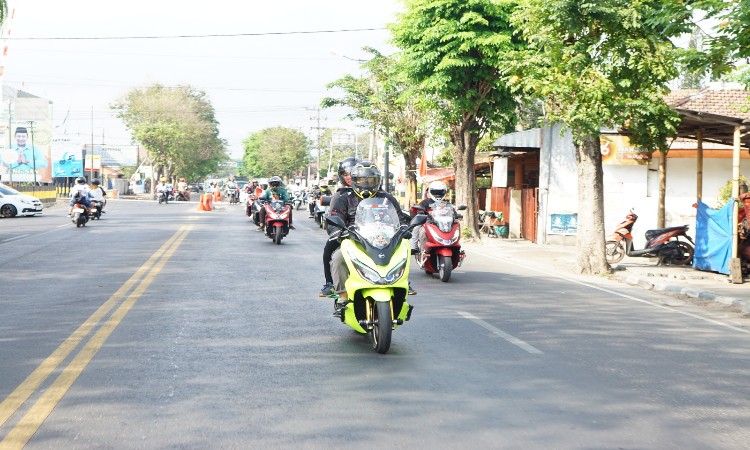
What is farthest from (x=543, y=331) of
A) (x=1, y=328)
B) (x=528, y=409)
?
(x=1, y=328)

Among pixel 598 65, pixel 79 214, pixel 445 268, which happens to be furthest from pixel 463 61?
pixel 79 214

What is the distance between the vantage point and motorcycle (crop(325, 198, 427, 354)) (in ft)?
25.6

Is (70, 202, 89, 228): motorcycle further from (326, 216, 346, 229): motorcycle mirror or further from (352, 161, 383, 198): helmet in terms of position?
(326, 216, 346, 229): motorcycle mirror

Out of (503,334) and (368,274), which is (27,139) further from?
(368,274)

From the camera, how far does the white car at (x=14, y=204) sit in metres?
36.3

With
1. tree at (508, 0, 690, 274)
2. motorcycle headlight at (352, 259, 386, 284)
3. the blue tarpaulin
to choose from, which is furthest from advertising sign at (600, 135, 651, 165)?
motorcycle headlight at (352, 259, 386, 284)

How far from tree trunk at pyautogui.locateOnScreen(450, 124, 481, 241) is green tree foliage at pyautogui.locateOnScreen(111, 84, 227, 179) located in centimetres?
6145

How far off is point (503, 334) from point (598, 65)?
9.19 metres

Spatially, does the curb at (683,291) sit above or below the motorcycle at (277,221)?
below

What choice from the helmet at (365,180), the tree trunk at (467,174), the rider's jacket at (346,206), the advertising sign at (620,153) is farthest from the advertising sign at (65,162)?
the helmet at (365,180)

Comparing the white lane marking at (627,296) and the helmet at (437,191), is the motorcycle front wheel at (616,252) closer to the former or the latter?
the white lane marking at (627,296)

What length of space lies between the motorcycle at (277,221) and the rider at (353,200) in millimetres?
12781

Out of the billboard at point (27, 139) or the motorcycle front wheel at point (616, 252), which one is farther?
the billboard at point (27, 139)

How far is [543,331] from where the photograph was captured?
31.1 feet
